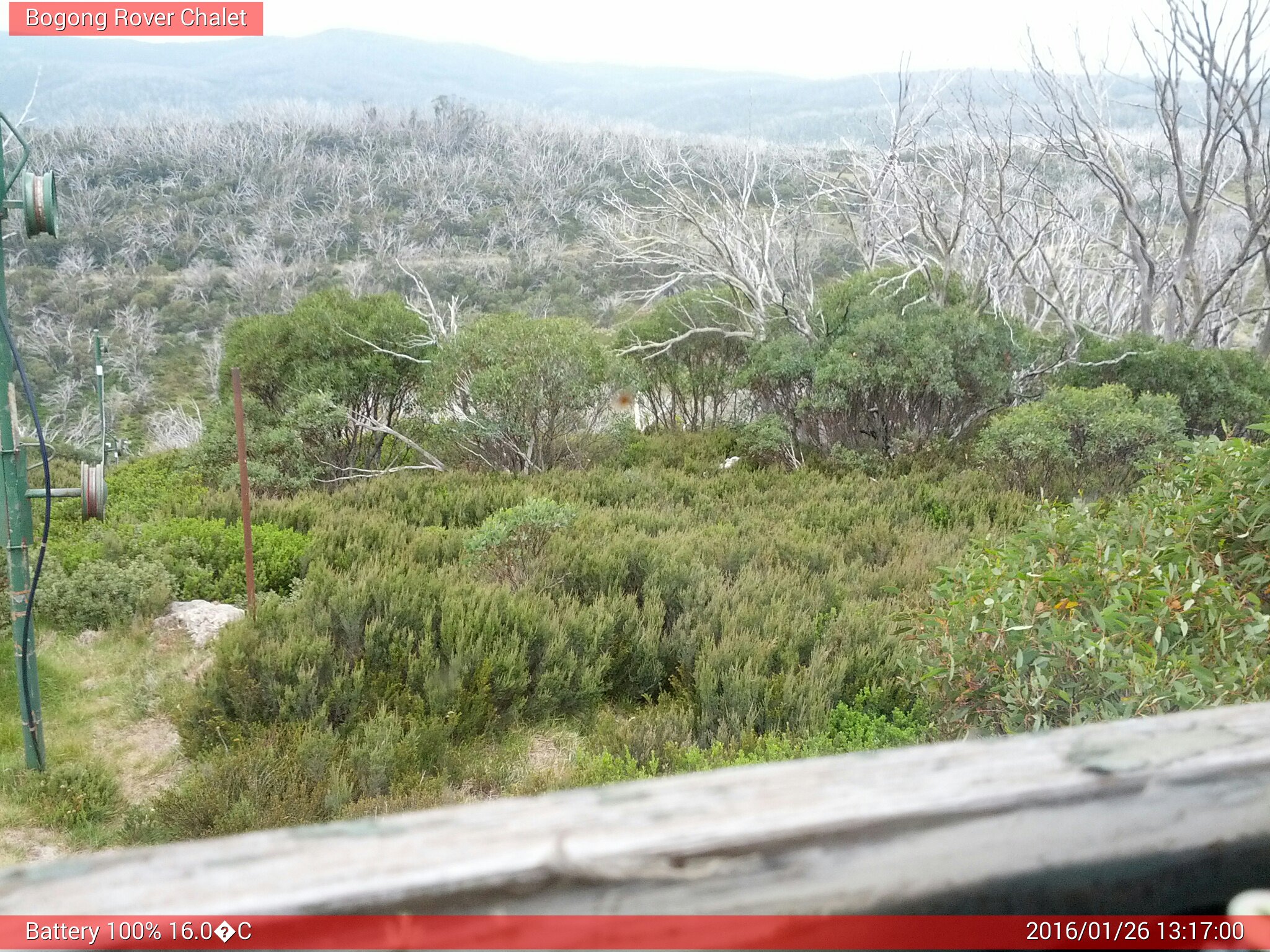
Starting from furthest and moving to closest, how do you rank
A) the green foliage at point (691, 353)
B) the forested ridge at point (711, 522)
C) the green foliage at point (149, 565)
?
the green foliage at point (691, 353)
the green foliage at point (149, 565)
the forested ridge at point (711, 522)

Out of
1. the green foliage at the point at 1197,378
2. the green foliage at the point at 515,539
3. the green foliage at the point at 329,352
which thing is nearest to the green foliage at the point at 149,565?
the green foliage at the point at 515,539

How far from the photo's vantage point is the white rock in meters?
5.62

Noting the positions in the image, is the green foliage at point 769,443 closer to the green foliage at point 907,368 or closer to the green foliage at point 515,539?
the green foliage at point 907,368

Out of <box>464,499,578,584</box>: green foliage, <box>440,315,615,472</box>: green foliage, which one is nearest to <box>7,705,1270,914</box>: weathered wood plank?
<box>464,499,578,584</box>: green foliage

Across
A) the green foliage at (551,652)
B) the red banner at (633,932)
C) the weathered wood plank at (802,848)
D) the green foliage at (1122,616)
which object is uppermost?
the weathered wood plank at (802,848)

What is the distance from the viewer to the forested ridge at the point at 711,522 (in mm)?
3111

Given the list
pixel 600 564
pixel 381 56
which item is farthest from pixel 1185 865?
pixel 381 56

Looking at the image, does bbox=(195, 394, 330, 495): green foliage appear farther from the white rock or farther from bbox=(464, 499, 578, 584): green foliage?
bbox=(464, 499, 578, 584): green foliage

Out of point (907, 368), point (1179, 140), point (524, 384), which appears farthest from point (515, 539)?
point (1179, 140)

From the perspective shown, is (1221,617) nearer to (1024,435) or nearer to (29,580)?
(29,580)

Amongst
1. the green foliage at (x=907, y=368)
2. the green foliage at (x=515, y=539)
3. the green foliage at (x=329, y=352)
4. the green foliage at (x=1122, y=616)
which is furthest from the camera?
the green foliage at (x=329, y=352)

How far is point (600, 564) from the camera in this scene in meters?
5.98

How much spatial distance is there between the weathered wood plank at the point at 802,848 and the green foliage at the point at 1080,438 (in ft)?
27.7

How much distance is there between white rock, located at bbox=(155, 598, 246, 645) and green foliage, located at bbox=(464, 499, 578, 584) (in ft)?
5.52
